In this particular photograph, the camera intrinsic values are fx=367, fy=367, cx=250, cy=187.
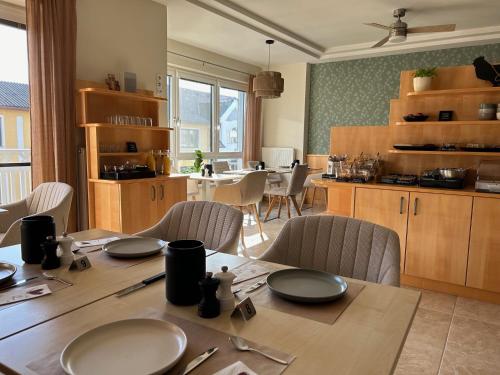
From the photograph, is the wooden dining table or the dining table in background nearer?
the wooden dining table

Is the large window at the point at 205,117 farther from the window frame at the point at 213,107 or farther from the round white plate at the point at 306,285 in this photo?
the round white plate at the point at 306,285

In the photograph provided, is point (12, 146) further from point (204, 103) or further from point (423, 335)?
point (423, 335)

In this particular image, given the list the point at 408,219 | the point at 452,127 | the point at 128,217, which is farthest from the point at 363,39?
the point at 128,217

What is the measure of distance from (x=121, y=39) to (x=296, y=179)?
288 cm

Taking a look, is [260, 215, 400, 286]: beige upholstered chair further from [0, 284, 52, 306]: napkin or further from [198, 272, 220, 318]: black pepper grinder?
[0, 284, 52, 306]: napkin

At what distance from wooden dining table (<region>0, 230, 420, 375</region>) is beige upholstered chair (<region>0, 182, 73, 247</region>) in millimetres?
1519

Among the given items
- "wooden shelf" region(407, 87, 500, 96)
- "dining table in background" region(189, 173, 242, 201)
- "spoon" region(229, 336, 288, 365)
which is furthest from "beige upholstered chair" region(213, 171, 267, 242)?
"spoon" region(229, 336, 288, 365)

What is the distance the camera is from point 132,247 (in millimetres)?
1518

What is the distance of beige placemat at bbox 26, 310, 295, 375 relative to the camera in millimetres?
752

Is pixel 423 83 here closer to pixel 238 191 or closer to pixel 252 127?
pixel 238 191

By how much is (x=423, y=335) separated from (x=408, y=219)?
100 centimetres

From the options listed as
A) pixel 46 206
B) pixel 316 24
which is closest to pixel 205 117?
pixel 316 24

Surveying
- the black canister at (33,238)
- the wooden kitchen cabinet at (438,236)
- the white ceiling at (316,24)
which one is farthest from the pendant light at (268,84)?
the black canister at (33,238)

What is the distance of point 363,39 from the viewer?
582cm
